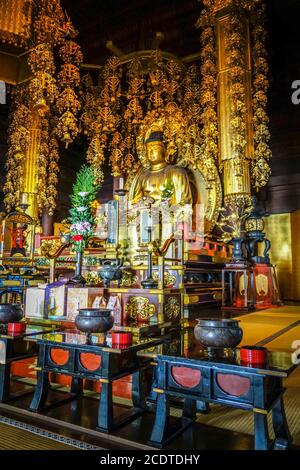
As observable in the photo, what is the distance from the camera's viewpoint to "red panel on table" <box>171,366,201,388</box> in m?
1.46

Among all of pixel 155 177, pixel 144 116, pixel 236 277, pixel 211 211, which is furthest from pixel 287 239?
pixel 144 116

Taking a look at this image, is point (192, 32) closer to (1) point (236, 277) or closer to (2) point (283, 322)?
(1) point (236, 277)

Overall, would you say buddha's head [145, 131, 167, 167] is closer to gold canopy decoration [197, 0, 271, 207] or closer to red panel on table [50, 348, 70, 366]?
gold canopy decoration [197, 0, 271, 207]

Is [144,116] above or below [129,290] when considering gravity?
above

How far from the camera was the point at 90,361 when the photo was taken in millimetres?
1740

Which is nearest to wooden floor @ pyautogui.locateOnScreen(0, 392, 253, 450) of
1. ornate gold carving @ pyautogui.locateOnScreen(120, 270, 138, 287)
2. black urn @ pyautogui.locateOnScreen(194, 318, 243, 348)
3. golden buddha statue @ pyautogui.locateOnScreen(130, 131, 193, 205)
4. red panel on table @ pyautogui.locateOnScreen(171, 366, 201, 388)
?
red panel on table @ pyautogui.locateOnScreen(171, 366, 201, 388)

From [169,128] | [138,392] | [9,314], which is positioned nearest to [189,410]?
[138,392]

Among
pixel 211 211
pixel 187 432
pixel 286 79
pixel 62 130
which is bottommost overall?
pixel 187 432

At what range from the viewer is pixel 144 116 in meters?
8.18

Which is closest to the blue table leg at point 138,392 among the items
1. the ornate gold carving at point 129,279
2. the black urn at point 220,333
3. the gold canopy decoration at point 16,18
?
the black urn at point 220,333

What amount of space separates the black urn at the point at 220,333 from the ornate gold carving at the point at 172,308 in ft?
4.62

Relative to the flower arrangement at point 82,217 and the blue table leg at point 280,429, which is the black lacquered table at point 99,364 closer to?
the blue table leg at point 280,429

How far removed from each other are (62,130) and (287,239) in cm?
452

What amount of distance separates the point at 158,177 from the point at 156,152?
0.55 metres
